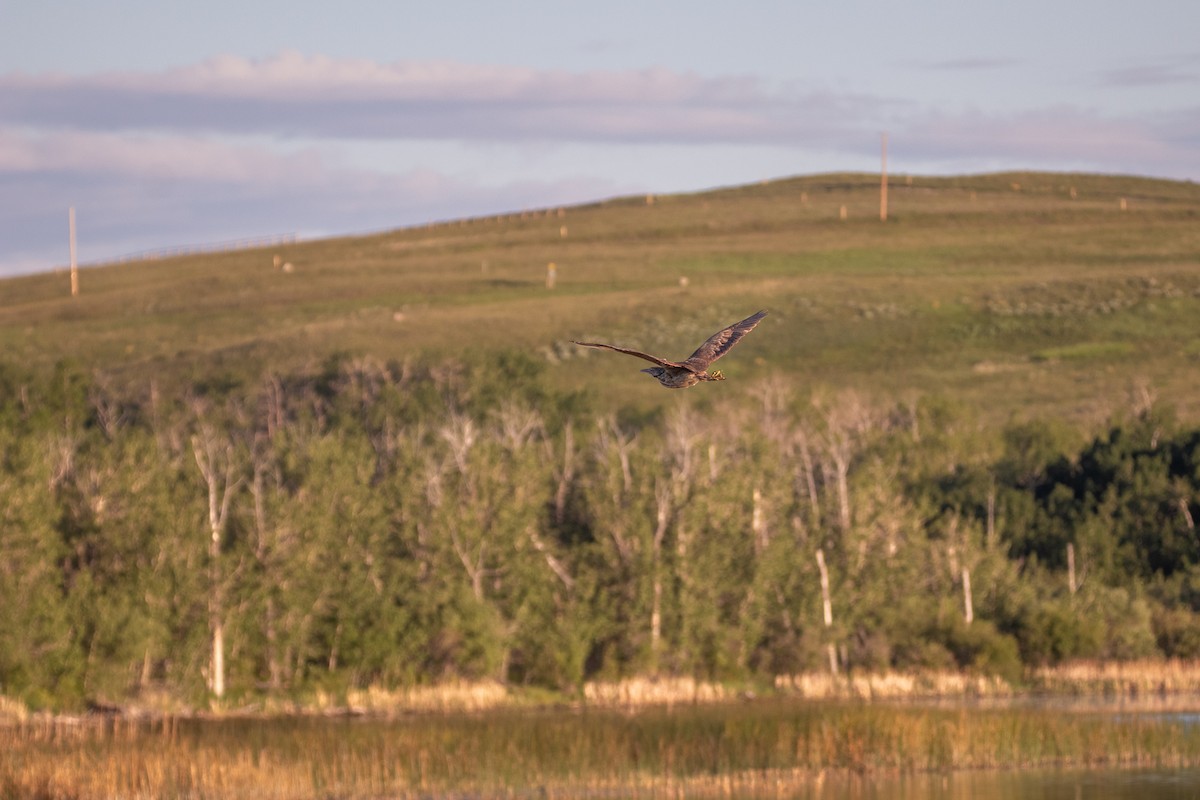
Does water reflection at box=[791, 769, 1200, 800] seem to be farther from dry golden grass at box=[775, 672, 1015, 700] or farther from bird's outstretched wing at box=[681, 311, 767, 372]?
bird's outstretched wing at box=[681, 311, 767, 372]

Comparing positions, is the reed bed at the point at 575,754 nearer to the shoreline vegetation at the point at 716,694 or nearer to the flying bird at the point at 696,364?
the shoreline vegetation at the point at 716,694

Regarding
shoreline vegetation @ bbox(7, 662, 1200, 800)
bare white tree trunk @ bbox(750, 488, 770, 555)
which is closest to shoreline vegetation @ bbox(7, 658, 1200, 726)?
shoreline vegetation @ bbox(7, 662, 1200, 800)

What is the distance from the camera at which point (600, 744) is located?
42188 mm

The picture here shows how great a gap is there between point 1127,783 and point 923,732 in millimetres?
4785

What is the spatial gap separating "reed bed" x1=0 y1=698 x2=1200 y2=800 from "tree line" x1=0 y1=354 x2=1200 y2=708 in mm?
7312

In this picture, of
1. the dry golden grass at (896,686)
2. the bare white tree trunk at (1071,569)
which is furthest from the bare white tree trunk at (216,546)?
the bare white tree trunk at (1071,569)

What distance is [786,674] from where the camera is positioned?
5650 cm

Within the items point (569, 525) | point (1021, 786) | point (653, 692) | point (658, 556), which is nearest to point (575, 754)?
point (1021, 786)

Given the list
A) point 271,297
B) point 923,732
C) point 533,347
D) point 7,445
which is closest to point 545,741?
point 923,732

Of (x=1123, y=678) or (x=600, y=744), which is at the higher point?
(x=600, y=744)

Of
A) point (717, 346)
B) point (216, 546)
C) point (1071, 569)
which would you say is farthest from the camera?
point (1071, 569)

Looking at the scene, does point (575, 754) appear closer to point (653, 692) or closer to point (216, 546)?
point (653, 692)

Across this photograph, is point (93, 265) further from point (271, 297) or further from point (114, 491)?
point (114, 491)

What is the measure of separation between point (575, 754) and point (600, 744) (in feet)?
5.94
